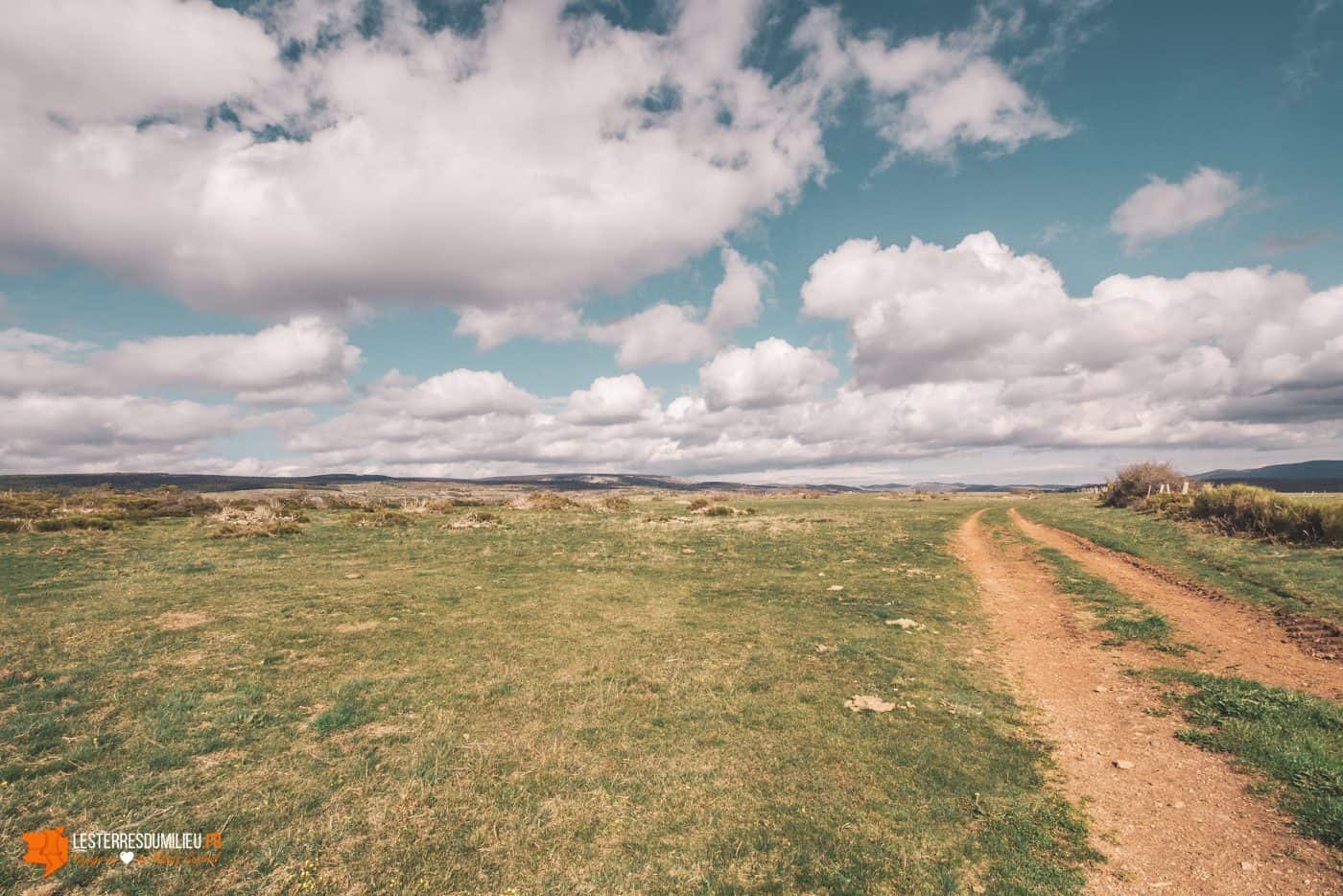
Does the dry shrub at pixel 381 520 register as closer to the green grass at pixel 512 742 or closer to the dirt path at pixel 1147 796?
the green grass at pixel 512 742

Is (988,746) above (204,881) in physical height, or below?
below

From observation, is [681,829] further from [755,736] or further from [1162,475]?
[1162,475]

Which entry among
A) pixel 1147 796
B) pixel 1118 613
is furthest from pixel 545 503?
pixel 1147 796

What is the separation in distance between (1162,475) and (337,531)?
77064 mm

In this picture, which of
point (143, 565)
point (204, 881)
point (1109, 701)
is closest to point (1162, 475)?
point (1109, 701)

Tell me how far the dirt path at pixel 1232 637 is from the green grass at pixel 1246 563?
1.35 m

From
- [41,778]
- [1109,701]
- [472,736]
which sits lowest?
[1109,701]

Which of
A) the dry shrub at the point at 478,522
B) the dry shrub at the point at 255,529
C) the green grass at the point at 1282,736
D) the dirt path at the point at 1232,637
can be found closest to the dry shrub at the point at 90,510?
the dry shrub at the point at 255,529

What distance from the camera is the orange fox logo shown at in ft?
17.4

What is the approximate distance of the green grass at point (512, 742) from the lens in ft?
19.3

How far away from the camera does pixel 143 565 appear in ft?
64.3

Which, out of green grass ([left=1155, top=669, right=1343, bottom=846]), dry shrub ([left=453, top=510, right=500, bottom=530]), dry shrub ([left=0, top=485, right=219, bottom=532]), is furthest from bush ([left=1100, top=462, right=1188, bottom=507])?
dry shrub ([left=0, top=485, right=219, bottom=532])

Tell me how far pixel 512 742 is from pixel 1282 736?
12.9 meters

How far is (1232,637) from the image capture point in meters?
14.4
